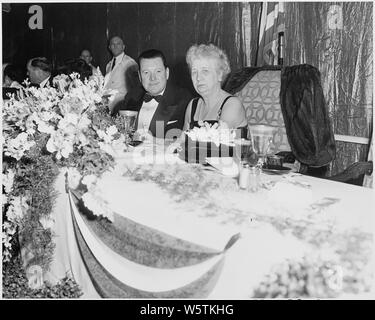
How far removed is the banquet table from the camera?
4.17ft

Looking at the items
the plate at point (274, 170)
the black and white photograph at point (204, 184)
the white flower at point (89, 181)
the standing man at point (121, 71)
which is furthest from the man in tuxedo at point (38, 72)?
the plate at point (274, 170)

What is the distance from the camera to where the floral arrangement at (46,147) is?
6.42 ft

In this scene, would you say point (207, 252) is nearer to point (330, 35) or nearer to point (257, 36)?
point (330, 35)

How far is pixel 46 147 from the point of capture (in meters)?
1.98

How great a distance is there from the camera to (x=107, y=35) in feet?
22.2

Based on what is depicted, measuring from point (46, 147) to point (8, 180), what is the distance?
13.9 inches

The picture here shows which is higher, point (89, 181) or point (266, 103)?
point (266, 103)

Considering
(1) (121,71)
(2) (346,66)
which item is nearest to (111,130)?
Answer: (2) (346,66)

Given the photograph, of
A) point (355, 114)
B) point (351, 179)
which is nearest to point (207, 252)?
point (351, 179)

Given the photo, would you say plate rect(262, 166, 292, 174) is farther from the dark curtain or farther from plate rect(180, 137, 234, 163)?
the dark curtain

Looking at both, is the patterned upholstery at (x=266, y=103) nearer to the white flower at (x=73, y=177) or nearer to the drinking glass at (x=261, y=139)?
the drinking glass at (x=261, y=139)

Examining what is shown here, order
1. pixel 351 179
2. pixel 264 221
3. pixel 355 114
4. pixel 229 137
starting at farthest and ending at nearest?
1. pixel 355 114
2. pixel 351 179
3. pixel 229 137
4. pixel 264 221

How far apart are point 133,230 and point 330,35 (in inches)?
104

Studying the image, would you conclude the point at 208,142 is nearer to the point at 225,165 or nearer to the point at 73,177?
the point at 225,165
